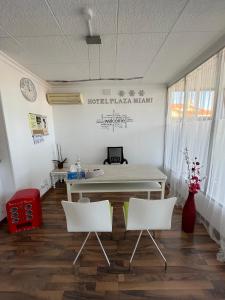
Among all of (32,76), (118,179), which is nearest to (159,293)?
(118,179)

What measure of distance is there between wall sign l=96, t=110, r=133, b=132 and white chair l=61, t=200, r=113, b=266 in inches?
111

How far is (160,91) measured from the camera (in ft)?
12.9

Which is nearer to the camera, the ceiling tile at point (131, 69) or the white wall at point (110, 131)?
the ceiling tile at point (131, 69)

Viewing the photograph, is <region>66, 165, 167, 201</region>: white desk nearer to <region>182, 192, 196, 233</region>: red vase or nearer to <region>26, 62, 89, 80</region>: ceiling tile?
<region>182, 192, 196, 233</region>: red vase

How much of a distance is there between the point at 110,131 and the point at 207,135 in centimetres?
236

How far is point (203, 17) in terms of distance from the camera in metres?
1.52

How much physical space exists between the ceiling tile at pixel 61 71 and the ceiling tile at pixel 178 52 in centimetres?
124

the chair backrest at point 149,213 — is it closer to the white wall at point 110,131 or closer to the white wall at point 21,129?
the white wall at point 21,129

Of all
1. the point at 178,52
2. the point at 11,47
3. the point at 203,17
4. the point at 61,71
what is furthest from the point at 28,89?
the point at 203,17

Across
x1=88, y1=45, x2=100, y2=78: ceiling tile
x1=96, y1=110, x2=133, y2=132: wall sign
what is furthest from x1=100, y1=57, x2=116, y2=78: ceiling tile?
x1=96, y1=110, x2=133, y2=132: wall sign

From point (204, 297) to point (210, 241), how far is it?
0.78 meters

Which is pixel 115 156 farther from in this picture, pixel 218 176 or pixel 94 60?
pixel 218 176

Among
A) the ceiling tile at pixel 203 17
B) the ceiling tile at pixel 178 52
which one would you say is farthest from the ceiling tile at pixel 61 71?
the ceiling tile at pixel 203 17

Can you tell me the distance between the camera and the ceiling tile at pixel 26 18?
A: 4.38 ft
